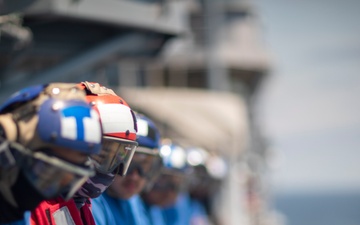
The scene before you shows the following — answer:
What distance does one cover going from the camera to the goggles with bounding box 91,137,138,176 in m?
3.09

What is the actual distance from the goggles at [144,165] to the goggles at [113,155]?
1300 millimetres

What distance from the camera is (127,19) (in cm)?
816

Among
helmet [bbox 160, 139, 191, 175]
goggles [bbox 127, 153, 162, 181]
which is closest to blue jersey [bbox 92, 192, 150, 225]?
goggles [bbox 127, 153, 162, 181]

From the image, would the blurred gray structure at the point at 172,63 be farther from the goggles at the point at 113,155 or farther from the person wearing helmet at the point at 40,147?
the person wearing helmet at the point at 40,147

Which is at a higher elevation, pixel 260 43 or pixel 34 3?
pixel 260 43

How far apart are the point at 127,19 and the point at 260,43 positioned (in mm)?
24890

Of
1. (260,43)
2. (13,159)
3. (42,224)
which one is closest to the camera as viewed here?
(13,159)

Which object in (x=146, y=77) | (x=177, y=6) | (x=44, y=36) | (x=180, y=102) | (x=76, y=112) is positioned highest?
(x=146, y=77)

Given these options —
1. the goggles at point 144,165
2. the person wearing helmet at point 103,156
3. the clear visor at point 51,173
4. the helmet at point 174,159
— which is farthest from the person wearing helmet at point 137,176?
the clear visor at point 51,173

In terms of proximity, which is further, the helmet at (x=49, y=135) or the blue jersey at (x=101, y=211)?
the blue jersey at (x=101, y=211)

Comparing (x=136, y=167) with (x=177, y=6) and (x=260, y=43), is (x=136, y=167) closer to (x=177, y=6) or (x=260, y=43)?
(x=177, y=6)

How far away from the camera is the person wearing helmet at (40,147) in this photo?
254 cm

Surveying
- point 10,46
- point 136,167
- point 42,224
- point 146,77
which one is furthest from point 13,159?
point 146,77

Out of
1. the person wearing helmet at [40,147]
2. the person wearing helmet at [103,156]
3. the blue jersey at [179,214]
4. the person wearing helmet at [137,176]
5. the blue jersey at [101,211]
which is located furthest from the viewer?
the blue jersey at [179,214]
